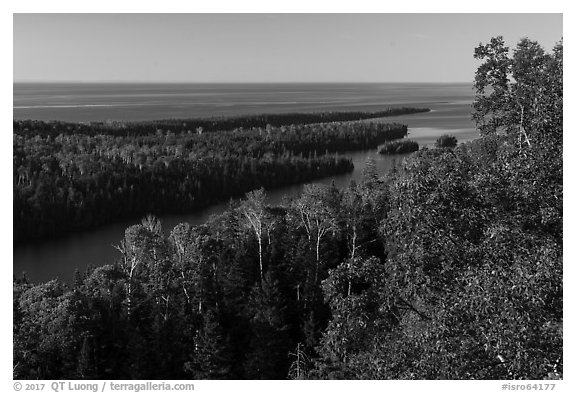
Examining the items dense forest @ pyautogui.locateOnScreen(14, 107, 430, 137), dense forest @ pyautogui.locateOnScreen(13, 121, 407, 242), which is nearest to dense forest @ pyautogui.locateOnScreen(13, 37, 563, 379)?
dense forest @ pyautogui.locateOnScreen(13, 121, 407, 242)

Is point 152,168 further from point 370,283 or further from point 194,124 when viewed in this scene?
point 370,283

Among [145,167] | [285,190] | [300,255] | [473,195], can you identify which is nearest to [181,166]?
[145,167]

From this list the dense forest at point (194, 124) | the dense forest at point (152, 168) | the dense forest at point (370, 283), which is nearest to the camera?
the dense forest at point (370, 283)

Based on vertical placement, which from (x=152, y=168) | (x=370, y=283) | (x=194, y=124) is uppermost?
(x=194, y=124)

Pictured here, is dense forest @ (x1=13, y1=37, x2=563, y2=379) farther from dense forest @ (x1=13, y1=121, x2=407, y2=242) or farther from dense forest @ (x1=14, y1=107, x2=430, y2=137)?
dense forest @ (x1=14, y1=107, x2=430, y2=137)

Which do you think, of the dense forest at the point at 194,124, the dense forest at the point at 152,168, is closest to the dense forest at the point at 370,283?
the dense forest at the point at 152,168

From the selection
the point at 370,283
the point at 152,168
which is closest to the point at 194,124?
the point at 152,168

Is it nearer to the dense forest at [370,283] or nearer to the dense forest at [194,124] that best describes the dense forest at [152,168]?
the dense forest at [194,124]
